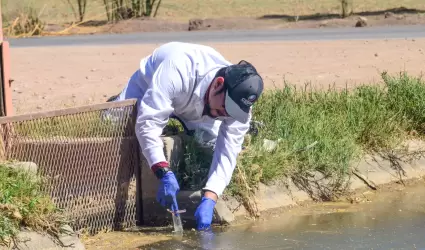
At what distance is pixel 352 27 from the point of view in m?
22.6

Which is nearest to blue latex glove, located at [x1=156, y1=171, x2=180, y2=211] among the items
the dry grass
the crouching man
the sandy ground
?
the crouching man

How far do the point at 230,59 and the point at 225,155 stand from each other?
836 cm

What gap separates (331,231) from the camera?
6.24 meters

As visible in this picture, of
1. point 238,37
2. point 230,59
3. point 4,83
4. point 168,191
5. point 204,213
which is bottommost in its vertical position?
point 238,37

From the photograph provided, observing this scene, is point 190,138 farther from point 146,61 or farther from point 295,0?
point 295,0

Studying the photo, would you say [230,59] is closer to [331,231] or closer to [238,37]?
[238,37]

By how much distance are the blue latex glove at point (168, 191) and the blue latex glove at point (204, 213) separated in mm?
174

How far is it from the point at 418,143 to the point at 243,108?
2782 millimetres

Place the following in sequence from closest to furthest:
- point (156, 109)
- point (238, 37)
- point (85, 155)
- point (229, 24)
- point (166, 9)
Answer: point (156, 109), point (85, 155), point (238, 37), point (229, 24), point (166, 9)

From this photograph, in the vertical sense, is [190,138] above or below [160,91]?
below

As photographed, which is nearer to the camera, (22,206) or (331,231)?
(22,206)

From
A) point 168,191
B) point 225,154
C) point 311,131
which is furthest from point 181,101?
point 311,131

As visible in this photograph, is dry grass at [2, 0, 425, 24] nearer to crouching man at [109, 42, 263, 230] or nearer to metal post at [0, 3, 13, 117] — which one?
metal post at [0, 3, 13, 117]

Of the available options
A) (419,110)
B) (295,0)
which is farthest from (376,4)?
(419,110)
